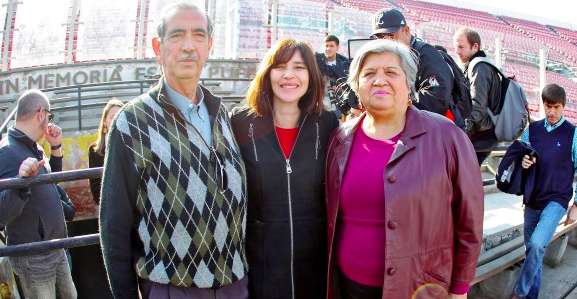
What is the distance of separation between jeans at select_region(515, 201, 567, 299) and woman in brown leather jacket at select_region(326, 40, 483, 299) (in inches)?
84.7

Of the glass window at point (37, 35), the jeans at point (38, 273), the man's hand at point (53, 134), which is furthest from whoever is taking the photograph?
the glass window at point (37, 35)

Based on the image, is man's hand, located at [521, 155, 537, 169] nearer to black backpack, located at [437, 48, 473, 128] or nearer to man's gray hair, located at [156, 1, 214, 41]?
black backpack, located at [437, 48, 473, 128]

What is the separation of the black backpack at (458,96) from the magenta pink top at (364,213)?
3.83 feet

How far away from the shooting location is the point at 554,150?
154 inches

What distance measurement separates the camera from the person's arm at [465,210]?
6.12 ft

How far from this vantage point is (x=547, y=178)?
3.89m

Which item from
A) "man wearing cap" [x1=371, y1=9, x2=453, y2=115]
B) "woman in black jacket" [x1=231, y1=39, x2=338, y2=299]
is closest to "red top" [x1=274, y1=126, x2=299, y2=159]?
"woman in black jacket" [x1=231, y1=39, x2=338, y2=299]

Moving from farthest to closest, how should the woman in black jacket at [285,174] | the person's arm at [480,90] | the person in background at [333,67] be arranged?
the person in background at [333,67], the person's arm at [480,90], the woman in black jacket at [285,174]

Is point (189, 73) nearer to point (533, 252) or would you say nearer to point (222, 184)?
point (222, 184)

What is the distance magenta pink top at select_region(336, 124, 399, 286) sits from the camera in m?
1.89

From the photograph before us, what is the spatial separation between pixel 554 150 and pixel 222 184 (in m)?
3.31

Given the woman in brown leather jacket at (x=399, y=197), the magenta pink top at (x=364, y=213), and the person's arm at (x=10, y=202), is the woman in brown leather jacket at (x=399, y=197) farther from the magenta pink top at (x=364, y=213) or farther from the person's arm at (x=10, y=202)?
the person's arm at (x=10, y=202)

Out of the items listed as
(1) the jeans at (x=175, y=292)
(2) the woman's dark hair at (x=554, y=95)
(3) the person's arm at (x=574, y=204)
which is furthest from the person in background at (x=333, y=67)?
(1) the jeans at (x=175, y=292)

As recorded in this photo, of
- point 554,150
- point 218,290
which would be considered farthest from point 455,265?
point 554,150
